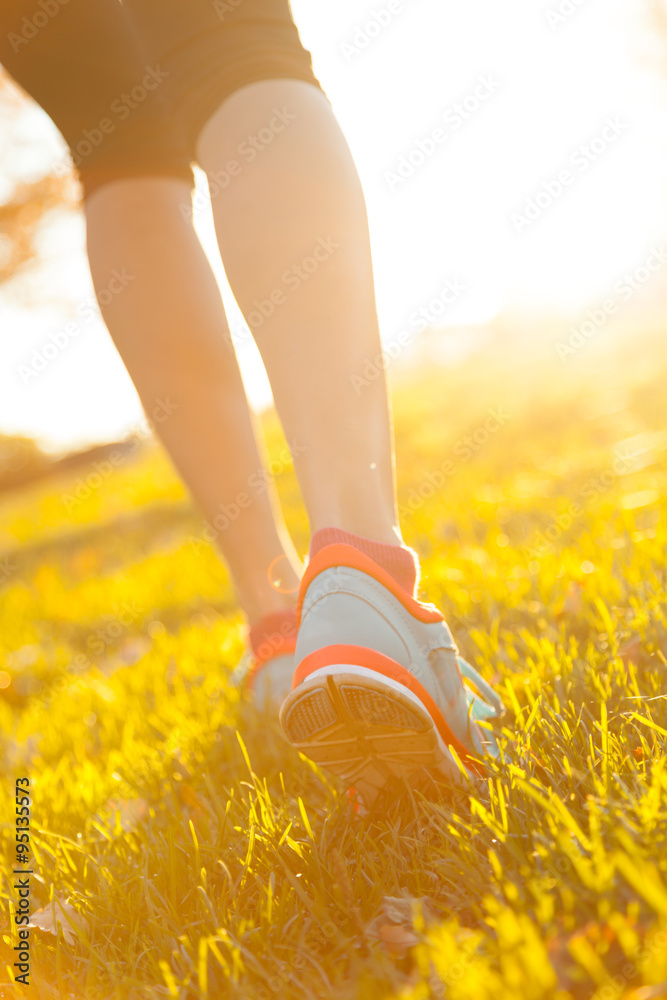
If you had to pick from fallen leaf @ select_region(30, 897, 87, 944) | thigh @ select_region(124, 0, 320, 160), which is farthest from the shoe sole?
thigh @ select_region(124, 0, 320, 160)

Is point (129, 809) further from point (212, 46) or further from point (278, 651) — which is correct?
point (212, 46)

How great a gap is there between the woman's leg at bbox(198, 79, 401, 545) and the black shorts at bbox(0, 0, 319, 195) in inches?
2.2

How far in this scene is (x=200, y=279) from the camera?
1.56m

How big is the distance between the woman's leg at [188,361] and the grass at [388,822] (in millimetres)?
386

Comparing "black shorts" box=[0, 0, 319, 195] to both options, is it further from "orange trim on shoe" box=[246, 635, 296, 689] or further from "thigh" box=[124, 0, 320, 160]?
"orange trim on shoe" box=[246, 635, 296, 689]

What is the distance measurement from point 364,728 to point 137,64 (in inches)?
48.2

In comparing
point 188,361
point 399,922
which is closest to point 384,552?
point 399,922

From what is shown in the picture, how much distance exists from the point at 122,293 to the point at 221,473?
0.45m

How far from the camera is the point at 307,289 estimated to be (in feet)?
3.65

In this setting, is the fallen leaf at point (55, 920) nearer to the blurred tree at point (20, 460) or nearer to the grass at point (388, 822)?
the grass at point (388, 822)

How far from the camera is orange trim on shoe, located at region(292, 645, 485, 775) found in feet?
3.12

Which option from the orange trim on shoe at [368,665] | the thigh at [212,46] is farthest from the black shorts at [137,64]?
the orange trim on shoe at [368,665]

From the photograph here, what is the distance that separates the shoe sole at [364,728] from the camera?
2.99 feet

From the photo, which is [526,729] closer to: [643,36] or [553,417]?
[553,417]
